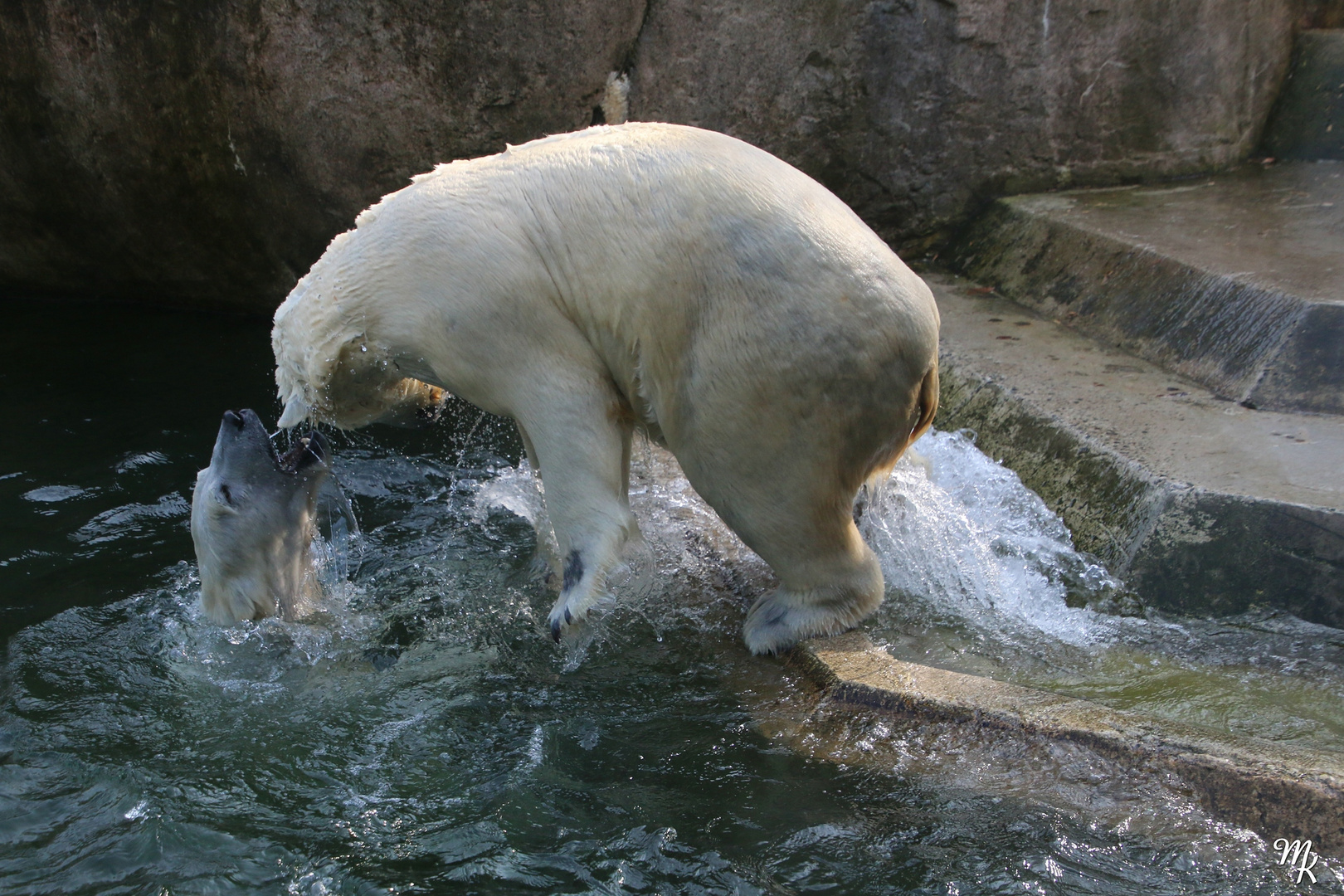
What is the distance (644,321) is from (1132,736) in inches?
60.6

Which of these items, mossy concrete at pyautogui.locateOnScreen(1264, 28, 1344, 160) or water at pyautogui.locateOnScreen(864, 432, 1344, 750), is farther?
mossy concrete at pyautogui.locateOnScreen(1264, 28, 1344, 160)

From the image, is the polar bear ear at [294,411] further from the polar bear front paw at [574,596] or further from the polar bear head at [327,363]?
the polar bear front paw at [574,596]

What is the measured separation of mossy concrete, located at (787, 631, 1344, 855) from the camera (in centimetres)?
216

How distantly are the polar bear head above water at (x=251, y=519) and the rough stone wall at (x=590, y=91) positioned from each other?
2.84 m

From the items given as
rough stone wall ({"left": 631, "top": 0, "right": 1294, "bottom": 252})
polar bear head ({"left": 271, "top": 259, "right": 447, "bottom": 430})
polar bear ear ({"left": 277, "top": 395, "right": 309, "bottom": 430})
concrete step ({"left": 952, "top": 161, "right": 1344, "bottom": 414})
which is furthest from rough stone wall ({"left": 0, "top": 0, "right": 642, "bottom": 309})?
polar bear ear ({"left": 277, "top": 395, "right": 309, "bottom": 430})

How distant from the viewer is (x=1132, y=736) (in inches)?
93.3

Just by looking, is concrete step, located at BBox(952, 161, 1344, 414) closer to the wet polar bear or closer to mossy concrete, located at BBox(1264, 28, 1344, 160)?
mossy concrete, located at BBox(1264, 28, 1344, 160)

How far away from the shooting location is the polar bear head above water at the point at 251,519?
3.24m

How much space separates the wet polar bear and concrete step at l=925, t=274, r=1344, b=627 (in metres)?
1.00

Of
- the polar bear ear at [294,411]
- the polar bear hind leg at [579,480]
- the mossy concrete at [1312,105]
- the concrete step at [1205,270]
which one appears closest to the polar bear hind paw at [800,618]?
the polar bear hind leg at [579,480]

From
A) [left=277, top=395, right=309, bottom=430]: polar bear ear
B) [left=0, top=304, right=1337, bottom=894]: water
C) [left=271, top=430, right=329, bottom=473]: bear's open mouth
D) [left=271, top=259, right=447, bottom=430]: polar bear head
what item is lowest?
[left=0, top=304, right=1337, bottom=894]: water

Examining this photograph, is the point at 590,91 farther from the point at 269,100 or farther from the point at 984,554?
the point at 984,554

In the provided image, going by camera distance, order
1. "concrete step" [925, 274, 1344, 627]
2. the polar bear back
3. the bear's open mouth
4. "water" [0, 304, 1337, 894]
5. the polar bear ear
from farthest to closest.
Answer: the bear's open mouth → "concrete step" [925, 274, 1344, 627] → the polar bear ear → the polar bear back → "water" [0, 304, 1337, 894]

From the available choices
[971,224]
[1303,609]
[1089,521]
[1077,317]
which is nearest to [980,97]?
[971,224]
